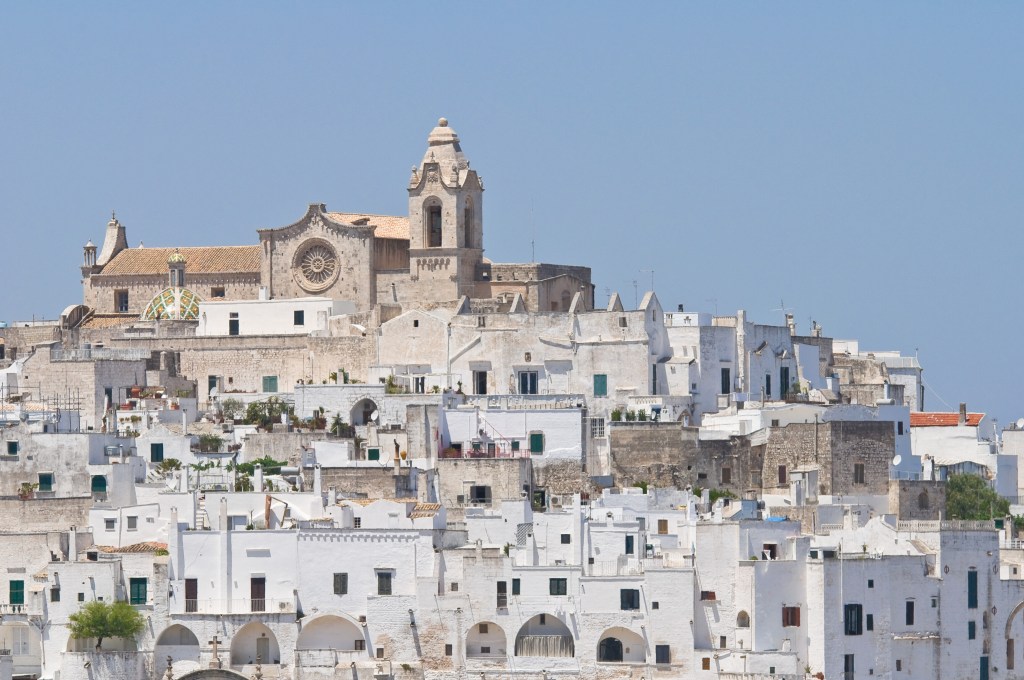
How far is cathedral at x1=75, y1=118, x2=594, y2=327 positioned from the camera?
77.3 meters

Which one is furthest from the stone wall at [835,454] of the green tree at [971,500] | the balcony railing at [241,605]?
the balcony railing at [241,605]

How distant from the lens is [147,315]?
80688 millimetres

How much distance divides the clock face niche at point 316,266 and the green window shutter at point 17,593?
18198 mm

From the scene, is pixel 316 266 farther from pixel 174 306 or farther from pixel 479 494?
pixel 479 494

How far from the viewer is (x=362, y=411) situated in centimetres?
7288

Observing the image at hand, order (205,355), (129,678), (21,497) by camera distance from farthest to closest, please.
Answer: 1. (205,355)
2. (21,497)
3. (129,678)

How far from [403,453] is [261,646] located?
862 centimetres

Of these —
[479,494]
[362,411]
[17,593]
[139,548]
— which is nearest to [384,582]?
[139,548]

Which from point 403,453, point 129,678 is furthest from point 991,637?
point 129,678

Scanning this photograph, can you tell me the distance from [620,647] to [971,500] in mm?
14621

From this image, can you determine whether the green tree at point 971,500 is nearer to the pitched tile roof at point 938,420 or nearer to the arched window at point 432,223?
the pitched tile roof at point 938,420

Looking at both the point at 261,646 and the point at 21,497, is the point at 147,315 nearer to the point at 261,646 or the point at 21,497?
the point at 21,497

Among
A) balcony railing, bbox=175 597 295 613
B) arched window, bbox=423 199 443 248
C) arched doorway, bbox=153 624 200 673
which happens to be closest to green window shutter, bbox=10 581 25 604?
arched doorway, bbox=153 624 200 673

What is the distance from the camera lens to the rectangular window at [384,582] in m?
61.9
